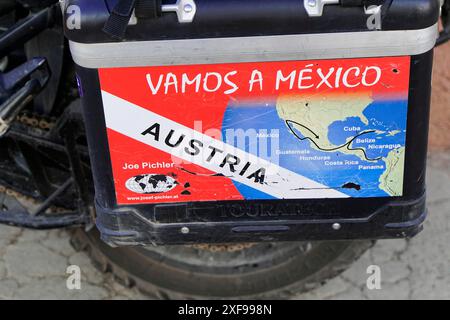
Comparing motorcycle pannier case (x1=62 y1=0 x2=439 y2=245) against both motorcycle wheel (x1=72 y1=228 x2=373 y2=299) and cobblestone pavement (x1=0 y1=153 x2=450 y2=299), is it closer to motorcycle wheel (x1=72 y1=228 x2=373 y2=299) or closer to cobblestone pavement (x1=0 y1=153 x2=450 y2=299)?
motorcycle wheel (x1=72 y1=228 x2=373 y2=299)

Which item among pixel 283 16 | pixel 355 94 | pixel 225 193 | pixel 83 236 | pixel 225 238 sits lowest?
pixel 83 236

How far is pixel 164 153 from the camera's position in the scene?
169 cm

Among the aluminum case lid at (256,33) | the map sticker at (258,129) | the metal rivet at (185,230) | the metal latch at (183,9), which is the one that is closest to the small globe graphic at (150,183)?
the map sticker at (258,129)

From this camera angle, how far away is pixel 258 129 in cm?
164

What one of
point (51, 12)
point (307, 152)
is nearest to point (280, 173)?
point (307, 152)

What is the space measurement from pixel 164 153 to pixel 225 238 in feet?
1.01

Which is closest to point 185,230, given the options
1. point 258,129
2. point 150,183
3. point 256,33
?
point 150,183

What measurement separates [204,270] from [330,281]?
1.80 ft

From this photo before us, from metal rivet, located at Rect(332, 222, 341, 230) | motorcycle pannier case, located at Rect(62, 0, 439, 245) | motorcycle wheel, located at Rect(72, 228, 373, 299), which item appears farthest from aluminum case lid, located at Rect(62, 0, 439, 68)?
motorcycle wheel, located at Rect(72, 228, 373, 299)

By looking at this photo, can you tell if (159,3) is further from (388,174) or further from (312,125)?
(388,174)

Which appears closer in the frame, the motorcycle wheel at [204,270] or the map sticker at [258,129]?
the map sticker at [258,129]

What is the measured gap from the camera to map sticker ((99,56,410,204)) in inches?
61.9

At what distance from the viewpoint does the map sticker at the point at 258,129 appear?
1.57 metres

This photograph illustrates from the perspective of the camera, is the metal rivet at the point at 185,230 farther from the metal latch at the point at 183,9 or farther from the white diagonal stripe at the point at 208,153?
the metal latch at the point at 183,9
